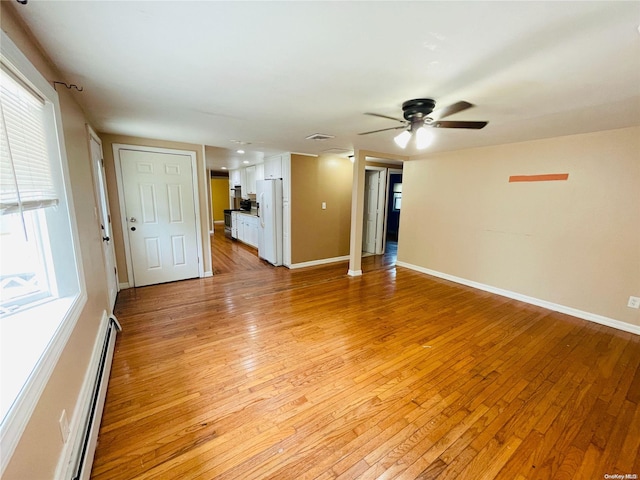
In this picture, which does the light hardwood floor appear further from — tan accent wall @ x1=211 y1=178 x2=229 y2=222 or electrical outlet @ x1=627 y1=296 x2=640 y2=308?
tan accent wall @ x1=211 y1=178 x2=229 y2=222

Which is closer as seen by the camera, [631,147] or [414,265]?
[631,147]

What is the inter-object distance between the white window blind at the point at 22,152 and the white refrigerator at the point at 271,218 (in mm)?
3583

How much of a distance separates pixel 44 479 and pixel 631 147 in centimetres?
511

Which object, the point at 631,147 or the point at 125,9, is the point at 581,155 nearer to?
the point at 631,147

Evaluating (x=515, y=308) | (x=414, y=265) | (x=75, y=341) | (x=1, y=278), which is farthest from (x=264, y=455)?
(x=414, y=265)

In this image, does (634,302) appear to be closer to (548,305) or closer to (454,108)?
(548,305)

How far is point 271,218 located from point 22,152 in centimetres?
391

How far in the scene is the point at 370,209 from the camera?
20.1 ft

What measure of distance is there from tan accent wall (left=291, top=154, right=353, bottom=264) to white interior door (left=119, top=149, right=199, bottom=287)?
1.78 meters

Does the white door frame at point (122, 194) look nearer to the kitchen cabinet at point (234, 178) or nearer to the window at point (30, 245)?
the window at point (30, 245)

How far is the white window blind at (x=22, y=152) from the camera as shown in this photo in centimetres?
102

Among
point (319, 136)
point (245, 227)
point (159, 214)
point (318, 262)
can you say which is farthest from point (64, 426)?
point (245, 227)

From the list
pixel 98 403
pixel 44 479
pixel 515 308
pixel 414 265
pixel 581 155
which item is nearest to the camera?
pixel 44 479

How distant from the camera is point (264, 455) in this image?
146 cm
